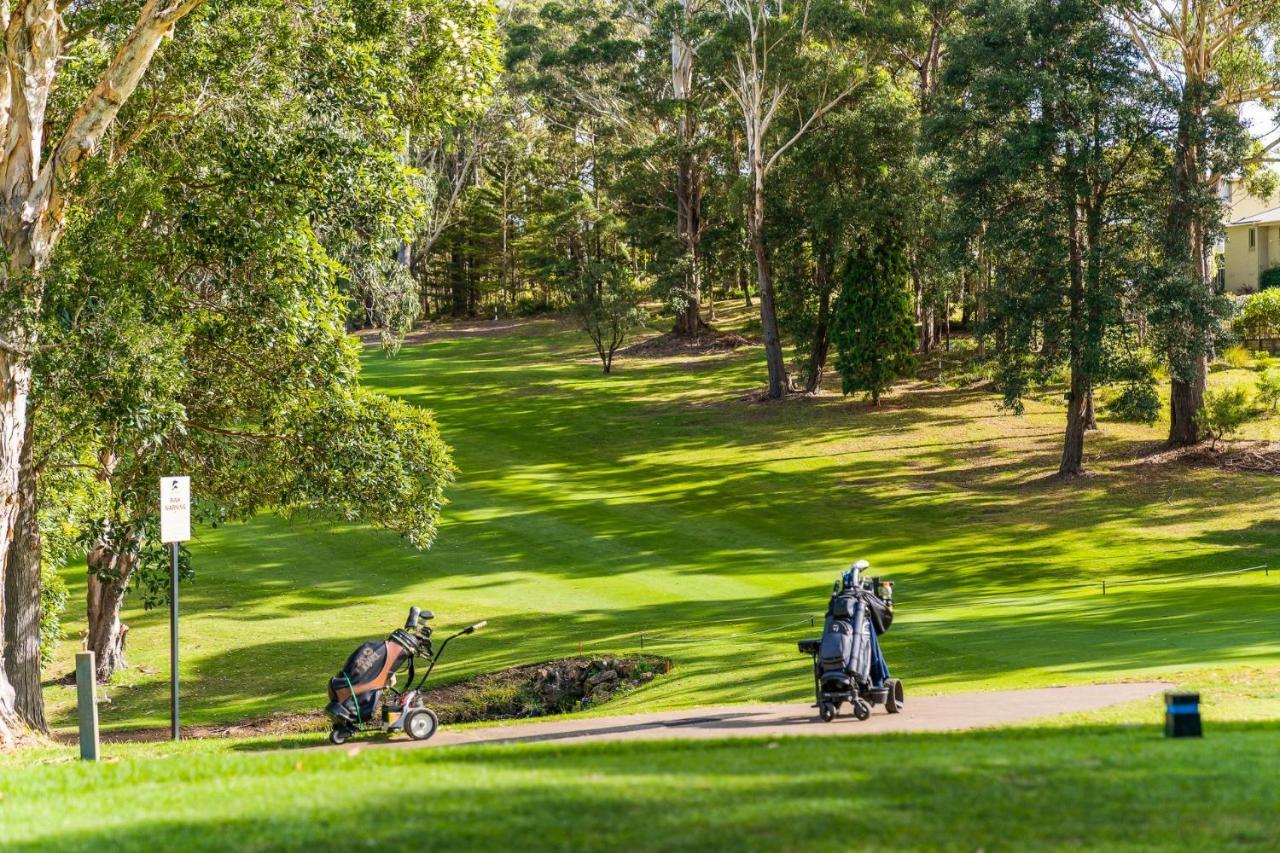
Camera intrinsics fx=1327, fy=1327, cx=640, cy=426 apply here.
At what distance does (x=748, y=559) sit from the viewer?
29.4 metres

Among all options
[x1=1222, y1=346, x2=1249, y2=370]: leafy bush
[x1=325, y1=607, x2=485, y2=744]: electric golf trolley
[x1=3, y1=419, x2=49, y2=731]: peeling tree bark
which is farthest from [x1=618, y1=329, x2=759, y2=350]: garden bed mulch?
[x1=325, y1=607, x2=485, y2=744]: electric golf trolley

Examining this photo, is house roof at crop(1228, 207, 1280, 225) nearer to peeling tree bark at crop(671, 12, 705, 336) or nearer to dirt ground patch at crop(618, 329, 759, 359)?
dirt ground patch at crop(618, 329, 759, 359)

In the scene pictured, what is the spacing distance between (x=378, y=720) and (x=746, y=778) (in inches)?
281

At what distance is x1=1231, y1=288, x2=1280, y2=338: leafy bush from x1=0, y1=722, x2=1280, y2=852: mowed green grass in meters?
45.9

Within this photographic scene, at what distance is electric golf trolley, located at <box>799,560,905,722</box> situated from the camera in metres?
11.5

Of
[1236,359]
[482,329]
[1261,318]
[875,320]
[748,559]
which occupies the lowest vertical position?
[748,559]

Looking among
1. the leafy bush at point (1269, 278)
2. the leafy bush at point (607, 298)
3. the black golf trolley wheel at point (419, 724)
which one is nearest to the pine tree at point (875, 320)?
the leafy bush at point (607, 298)

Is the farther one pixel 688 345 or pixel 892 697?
pixel 688 345

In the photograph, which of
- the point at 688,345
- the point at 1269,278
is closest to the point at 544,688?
the point at 688,345

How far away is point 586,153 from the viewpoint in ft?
274

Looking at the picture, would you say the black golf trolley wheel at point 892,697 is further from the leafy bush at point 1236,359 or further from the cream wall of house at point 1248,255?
the cream wall of house at point 1248,255

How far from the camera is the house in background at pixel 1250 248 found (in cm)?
6016

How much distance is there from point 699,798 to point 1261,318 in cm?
4956

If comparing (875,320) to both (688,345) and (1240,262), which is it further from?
(1240,262)
